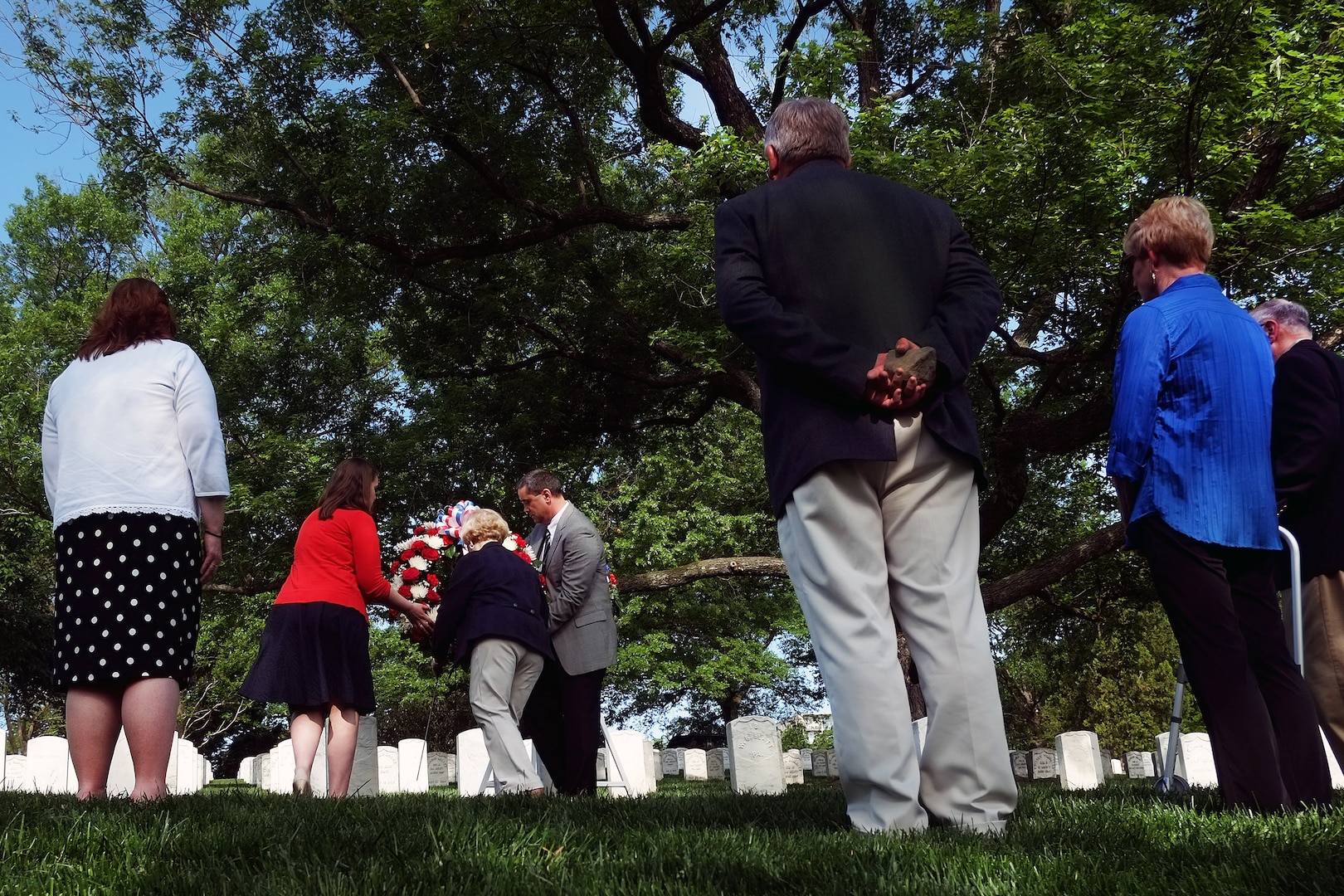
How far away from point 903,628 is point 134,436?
10.6 feet

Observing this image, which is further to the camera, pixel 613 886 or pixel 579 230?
pixel 579 230

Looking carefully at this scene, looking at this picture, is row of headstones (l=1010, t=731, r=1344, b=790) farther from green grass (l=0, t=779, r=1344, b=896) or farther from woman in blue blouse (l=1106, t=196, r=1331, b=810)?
green grass (l=0, t=779, r=1344, b=896)

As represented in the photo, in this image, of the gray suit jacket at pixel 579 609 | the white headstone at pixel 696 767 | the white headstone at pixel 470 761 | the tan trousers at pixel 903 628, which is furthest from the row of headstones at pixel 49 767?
the tan trousers at pixel 903 628

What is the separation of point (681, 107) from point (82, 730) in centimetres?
1389

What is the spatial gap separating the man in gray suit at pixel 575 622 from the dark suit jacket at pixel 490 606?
23 cm

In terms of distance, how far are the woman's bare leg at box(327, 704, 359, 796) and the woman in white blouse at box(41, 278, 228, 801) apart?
1.87m

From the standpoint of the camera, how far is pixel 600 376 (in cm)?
1652

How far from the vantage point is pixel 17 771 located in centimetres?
1209

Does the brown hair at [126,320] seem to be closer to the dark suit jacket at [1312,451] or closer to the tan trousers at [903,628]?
the tan trousers at [903,628]

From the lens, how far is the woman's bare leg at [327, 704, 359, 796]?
6.55 m

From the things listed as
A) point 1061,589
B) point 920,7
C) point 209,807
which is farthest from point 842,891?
point 1061,589

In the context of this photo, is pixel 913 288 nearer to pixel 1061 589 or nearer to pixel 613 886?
pixel 613 886

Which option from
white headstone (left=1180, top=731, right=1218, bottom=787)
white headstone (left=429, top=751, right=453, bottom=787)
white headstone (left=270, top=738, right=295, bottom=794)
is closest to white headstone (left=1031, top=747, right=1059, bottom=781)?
white headstone (left=1180, top=731, right=1218, bottom=787)

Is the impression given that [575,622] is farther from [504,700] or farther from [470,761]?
[470,761]
